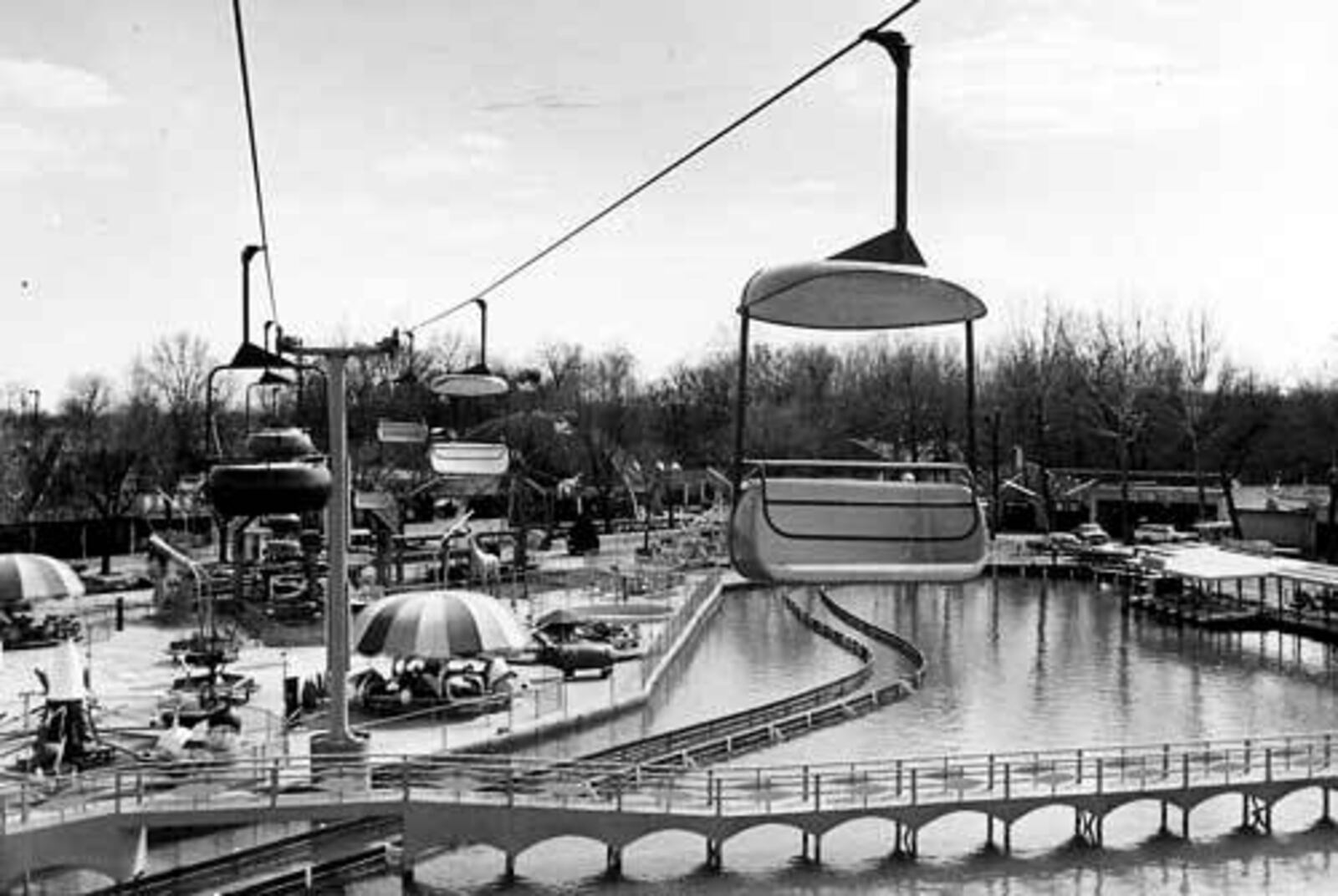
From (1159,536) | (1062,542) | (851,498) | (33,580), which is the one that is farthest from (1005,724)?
(1159,536)

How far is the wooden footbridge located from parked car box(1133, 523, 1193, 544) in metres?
40.6

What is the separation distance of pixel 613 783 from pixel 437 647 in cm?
558

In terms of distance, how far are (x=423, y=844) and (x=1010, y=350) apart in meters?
76.9

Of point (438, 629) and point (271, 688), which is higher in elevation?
point (438, 629)

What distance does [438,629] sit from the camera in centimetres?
2436

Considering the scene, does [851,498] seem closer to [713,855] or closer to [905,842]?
[713,855]

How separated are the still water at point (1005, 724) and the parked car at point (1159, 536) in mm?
10216

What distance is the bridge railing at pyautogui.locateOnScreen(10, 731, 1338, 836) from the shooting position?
1730 cm

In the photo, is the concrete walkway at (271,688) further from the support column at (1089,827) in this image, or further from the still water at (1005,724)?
the support column at (1089,827)

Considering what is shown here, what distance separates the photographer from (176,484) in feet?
219

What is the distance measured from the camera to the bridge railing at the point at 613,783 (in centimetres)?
1730

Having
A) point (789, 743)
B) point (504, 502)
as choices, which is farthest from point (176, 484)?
point (789, 743)

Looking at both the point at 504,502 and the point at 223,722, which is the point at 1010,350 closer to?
the point at 504,502

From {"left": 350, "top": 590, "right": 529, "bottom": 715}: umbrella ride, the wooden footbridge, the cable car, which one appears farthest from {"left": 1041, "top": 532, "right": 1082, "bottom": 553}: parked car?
the cable car
